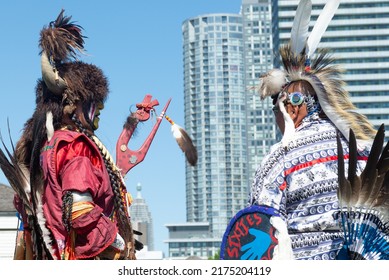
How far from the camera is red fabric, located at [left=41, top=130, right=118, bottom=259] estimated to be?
4941mm

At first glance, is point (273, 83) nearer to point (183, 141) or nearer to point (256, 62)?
point (183, 141)

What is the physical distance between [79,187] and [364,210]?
1.60 m

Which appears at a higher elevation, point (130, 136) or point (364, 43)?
point (364, 43)

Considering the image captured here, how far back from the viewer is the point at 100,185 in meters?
5.10

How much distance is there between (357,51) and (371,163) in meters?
127

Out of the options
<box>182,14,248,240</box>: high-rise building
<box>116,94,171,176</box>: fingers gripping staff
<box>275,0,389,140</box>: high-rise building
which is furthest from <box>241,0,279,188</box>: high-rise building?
<box>116,94,171,176</box>: fingers gripping staff

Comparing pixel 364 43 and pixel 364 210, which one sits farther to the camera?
pixel 364 43

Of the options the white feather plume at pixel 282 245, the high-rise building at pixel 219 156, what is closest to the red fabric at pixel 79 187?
the white feather plume at pixel 282 245

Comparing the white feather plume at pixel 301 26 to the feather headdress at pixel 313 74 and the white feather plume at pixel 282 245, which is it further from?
the white feather plume at pixel 282 245

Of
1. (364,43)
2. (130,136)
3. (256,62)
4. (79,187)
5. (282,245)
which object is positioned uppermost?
(256,62)

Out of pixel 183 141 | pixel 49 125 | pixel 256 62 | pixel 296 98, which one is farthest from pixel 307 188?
pixel 256 62

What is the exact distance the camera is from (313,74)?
5.80 m

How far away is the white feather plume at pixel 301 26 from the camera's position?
5.80 meters

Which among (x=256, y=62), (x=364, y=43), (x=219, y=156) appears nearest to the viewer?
(x=364, y=43)
